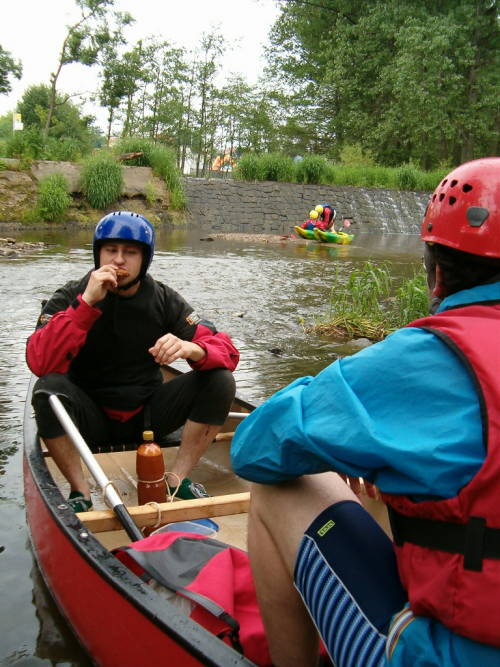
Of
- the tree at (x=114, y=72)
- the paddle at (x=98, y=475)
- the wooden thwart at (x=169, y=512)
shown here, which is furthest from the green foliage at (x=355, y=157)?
the wooden thwart at (x=169, y=512)

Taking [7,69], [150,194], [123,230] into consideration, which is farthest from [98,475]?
[7,69]

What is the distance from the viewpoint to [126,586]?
182cm

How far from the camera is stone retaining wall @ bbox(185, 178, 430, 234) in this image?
24.4 metres

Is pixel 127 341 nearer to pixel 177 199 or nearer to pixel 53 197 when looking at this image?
pixel 53 197

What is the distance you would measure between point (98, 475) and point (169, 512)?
0.32 metres

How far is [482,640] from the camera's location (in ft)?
3.62

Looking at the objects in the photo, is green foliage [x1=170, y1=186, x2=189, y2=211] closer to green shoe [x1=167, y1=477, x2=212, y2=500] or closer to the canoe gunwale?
green shoe [x1=167, y1=477, x2=212, y2=500]

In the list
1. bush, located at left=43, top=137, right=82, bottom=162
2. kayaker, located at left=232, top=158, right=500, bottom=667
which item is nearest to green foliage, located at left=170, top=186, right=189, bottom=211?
bush, located at left=43, top=137, right=82, bottom=162

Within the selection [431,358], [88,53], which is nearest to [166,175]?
[88,53]

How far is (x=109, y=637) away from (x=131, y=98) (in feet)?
113

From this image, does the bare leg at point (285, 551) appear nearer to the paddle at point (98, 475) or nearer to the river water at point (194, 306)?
the paddle at point (98, 475)

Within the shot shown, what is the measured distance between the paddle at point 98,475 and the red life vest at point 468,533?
134 cm

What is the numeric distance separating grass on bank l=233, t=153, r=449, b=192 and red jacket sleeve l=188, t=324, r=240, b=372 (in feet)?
78.3

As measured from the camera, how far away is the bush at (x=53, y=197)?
19.2 meters
